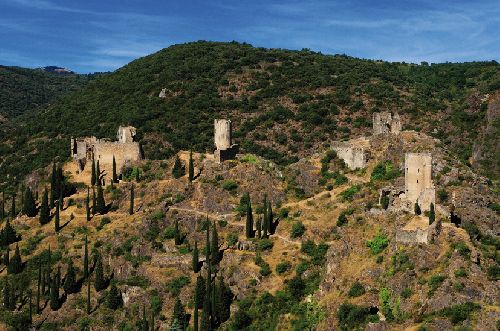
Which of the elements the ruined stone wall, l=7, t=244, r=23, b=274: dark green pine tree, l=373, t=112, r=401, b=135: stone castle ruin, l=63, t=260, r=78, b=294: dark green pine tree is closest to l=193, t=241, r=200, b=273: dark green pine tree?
l=63, t=260, r=78, b=294: dark green pine tree

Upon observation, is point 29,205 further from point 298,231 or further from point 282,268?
point 282,268

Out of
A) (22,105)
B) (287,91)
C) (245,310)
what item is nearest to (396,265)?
(245,310)

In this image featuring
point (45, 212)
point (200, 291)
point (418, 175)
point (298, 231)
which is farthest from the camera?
point (45, 212)

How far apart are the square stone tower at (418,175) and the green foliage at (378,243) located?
3.66 m

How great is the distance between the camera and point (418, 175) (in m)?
59.4

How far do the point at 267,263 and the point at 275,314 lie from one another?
596cm

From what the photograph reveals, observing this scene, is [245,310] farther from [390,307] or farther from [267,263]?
[390,307]

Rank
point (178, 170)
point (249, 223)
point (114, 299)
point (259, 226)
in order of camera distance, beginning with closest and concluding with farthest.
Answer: point (114, 299) < point (259, 226) < point (249, 223) < point (178, 170)

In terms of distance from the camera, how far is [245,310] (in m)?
61.8

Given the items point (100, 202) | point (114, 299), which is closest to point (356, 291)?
point (114, 299)

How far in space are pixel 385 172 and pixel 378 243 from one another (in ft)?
40.2

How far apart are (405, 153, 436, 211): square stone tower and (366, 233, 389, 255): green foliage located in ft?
12.0

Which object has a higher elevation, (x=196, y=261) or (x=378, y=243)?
(x=378, y=243)

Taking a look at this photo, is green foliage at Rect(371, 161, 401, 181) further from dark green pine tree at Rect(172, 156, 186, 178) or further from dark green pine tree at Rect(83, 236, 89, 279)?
dark green pine tree at Rect(83, 236, 89, 279)
